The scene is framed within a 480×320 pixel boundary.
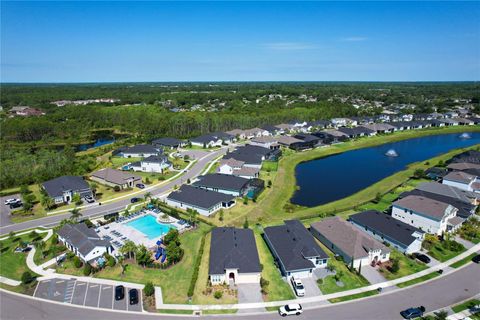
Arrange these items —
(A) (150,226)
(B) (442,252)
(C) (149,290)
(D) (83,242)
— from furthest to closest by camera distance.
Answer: (A) (150,226) → (B) (442,252) → (D) (83,242) → (C) (149,290)

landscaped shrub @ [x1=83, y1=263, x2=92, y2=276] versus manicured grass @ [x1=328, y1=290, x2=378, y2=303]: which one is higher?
landscaped shrub @ [x1=83, y1=263, x2=92, y2=276]

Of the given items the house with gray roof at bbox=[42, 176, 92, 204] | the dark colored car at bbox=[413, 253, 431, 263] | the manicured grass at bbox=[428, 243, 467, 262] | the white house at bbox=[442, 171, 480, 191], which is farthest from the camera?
the white house at bbox=[442, 171, 480, 191]

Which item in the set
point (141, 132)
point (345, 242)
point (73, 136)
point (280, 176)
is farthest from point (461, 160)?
point (73, 136)

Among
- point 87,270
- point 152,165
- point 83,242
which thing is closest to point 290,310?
point 87,270

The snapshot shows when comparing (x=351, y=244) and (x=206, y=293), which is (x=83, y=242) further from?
(x=351, y=244)

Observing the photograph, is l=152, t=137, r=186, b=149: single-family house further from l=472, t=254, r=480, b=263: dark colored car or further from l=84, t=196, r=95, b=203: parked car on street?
l=472, t=254, r=480, b=263: dark colored car

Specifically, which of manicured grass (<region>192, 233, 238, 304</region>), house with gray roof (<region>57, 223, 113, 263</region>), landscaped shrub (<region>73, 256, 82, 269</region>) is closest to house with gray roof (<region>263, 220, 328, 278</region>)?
manicured grass (<region>192, 233, 238, 304</region>)
